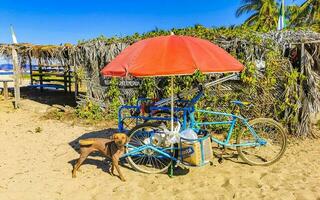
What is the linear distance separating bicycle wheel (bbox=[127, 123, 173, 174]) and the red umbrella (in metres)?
1.27

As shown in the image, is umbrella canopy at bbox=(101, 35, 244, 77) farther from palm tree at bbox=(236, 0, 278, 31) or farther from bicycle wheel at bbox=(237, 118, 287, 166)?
palm tree at bbox=(236, 0, 278, 31)

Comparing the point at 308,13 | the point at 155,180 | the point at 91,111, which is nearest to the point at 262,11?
the point at 308,13

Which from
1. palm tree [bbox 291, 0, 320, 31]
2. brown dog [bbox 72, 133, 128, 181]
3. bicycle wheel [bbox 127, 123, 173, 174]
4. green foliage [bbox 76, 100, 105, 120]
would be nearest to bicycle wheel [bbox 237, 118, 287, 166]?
bicycle wheel [bbox 127, 123, 173, 174]

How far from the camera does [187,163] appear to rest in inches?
193

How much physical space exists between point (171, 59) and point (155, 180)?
2.05 meters

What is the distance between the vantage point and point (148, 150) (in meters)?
5.46

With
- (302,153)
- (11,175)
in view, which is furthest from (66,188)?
(302,153)

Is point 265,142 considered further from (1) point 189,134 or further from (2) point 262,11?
(2) point 262,11

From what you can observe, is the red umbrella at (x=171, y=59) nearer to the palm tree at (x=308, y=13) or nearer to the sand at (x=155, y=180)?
the sand at (x=155, y=180)

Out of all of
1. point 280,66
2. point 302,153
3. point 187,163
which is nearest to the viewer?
point 187,163

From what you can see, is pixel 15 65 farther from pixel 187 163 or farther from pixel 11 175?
pixel 187 163

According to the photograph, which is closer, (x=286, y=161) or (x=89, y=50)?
(x=286, y=161)

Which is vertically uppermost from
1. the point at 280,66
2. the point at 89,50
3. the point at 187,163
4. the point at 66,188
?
the point at 89,50

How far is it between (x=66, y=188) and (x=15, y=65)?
33.0 feet
